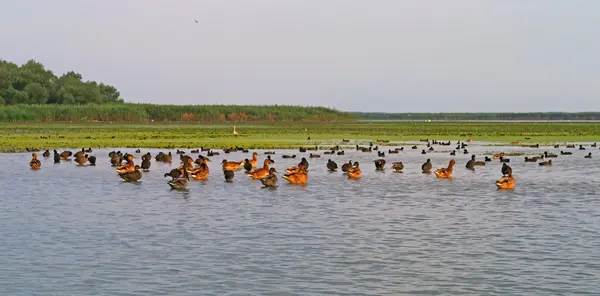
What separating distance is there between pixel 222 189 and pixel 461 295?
15427 millimetres

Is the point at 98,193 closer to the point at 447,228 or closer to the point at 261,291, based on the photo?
the point at 447,228

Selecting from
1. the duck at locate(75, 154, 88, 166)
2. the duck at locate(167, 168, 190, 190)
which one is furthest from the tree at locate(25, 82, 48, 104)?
the duck at locate(167, 168, 190, 190)

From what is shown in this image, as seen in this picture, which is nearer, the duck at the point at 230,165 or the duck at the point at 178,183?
the duck at the point at 178,183

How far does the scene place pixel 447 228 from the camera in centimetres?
1806

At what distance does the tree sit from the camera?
120 m

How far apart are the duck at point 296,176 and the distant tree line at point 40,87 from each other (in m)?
92.4

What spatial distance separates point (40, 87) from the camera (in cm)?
12062

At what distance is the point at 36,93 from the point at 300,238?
109 meters

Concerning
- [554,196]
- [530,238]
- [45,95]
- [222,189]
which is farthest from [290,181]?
[45,95]

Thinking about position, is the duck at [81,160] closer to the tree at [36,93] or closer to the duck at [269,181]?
the duck at [269,181]

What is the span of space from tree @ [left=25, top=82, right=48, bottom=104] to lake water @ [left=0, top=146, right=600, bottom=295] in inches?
3720

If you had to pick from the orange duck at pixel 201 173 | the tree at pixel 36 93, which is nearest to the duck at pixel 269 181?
the orange duck at pixel 201 173

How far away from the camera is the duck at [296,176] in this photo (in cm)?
2784

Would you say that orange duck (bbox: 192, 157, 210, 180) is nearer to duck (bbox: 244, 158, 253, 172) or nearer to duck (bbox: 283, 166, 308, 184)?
duck (bbox: 244, 158, 253, 172)
